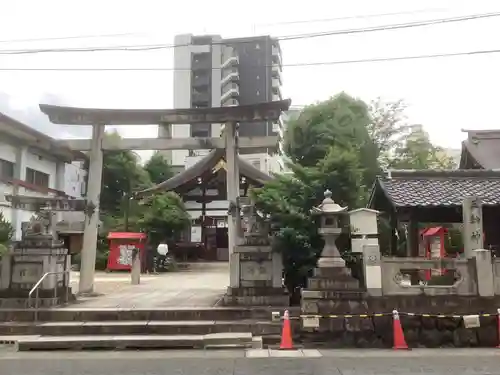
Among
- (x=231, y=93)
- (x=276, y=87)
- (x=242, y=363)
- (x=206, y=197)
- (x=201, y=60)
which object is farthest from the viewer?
(x=201, y=60)

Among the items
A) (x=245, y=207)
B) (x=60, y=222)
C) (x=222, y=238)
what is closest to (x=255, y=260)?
(x=245, y=207)

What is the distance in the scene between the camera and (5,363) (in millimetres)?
8867

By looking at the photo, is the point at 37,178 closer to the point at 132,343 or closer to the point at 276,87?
the point at 132,343

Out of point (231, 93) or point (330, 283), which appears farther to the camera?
point (231, 93)

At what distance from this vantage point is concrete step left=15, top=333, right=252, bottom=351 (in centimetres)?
1024

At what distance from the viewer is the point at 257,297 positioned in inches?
496

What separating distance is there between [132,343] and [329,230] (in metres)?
5.12

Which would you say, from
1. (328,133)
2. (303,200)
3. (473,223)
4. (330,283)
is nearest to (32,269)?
(303,200)

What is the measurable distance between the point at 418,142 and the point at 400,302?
20629mm

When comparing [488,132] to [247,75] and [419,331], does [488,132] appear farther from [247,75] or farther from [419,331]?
[247,75]

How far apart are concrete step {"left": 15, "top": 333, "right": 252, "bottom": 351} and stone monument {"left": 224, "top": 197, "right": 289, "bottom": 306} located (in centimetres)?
218

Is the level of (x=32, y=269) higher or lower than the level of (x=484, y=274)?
higher

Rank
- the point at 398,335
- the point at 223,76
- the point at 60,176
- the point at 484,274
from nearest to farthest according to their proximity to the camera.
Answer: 1. the point at 398,335
2. the point at 484,274
3. the point at 60,176
4. the point at 223,76

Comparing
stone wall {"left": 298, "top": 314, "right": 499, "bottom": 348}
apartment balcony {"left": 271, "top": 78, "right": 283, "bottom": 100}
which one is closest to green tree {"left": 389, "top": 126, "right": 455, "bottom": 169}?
stone wall {"left": 298, "top": 314, "right": 499, "bottom": 348}
